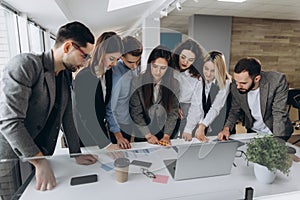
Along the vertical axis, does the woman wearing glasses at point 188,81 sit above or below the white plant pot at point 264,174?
above

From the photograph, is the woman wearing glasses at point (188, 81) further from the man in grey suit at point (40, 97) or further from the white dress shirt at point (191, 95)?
the man in grey suit at point (40, 97)

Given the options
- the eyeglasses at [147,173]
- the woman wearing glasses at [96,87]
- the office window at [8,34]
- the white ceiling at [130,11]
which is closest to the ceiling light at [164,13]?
the white ceiling at [130,11]

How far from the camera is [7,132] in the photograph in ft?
2.53

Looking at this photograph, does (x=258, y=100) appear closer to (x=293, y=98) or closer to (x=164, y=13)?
→ (x=293, y=98)

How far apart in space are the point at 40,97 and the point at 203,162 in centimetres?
69

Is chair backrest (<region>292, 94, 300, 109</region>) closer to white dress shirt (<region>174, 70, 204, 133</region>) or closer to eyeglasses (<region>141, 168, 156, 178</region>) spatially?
white dress shirt (<region>174, 70, 204, 133</region>)

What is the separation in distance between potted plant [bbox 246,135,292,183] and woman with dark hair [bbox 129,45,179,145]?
1.40 ft

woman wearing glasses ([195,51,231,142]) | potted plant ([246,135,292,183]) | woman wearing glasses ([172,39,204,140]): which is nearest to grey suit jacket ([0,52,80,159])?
woman wearing glasses ([172,39,204,140])

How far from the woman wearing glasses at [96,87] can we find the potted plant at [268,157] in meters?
0.66

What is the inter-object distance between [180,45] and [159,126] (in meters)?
0.44

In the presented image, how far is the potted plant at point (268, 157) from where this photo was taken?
82 cm

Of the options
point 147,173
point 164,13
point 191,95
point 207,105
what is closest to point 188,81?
point 191,95

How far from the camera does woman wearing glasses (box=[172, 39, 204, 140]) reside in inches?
42.6

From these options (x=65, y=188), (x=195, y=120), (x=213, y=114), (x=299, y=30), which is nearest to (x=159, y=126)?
(x=195, y=120)
